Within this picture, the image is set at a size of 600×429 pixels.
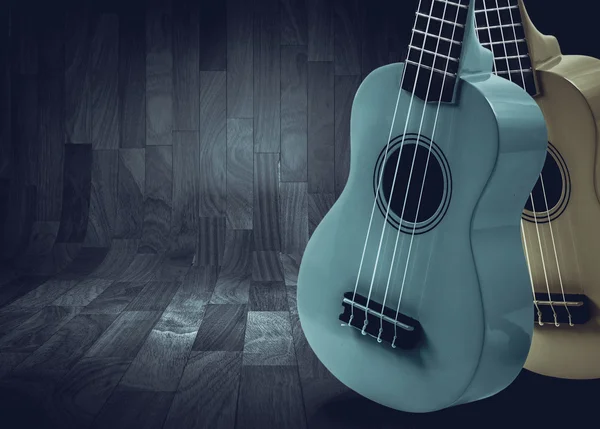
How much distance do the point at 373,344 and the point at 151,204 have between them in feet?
5.09

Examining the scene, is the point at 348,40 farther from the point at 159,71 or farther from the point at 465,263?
the point at 465,263

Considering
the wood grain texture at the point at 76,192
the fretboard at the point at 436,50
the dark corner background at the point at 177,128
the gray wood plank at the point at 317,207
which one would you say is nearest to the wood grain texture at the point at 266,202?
the dark corner background at the point at 177,128

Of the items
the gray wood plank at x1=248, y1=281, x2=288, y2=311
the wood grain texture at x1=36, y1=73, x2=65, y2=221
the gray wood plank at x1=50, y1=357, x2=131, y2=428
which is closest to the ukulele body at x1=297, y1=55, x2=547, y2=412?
the gray wood plank at x1=50, y1=357, x2=131, y2=428

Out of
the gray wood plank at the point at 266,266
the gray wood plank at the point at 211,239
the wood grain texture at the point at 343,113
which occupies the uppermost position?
the wood grain texture at the point at 343,113

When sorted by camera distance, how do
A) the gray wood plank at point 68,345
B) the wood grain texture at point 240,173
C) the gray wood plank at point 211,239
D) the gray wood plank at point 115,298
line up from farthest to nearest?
the wood grain texture at point 240,173 < the gray wood plank at point 211,239 < the gray wood plank at point 115,298 < the gray wood plank at point 68,345

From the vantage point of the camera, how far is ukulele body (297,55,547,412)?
33.3 inches

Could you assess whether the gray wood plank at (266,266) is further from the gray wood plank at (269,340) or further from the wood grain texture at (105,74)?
the wood grain texture at (105,74)

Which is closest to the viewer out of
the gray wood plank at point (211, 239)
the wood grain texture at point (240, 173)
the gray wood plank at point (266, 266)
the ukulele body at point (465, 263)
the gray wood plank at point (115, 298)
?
the ukulele body at point (465, 263)

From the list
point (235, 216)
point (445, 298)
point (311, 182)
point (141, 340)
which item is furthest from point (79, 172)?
point (445, 298)

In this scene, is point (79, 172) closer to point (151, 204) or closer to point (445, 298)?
point (151, 204)

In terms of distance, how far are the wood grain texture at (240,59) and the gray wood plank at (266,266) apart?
580 mm

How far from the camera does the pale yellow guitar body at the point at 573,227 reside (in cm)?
105

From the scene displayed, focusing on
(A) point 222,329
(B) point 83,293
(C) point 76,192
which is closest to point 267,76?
(C) point 76,192

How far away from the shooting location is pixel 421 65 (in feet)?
3.08
